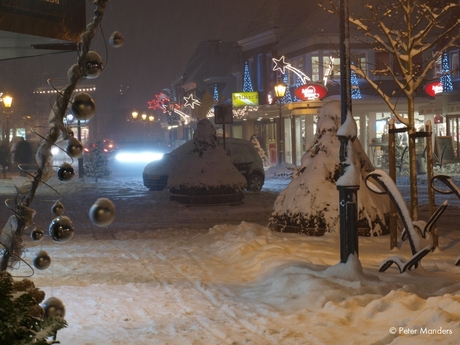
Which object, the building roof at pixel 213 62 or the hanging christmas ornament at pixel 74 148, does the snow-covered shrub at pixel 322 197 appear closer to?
the hanging christmas ornament at pixel 74 148

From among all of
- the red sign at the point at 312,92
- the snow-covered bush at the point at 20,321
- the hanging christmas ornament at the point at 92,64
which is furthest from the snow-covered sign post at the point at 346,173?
the red sign at the point at 312,92

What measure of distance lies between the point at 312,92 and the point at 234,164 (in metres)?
12.9

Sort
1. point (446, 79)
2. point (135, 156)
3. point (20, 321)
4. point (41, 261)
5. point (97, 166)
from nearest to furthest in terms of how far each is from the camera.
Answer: point (20, 321) → point (41, 261) → point (97, 166) → point (446, 79) → point (135, 156)

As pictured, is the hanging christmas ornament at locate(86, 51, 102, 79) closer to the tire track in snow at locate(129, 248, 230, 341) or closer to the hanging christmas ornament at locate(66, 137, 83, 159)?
the hanging christmas ornament at locate(66, 137, 83, 159)

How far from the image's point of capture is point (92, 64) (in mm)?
4961

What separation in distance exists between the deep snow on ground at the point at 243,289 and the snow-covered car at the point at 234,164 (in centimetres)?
986

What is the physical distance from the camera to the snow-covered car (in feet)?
76.0

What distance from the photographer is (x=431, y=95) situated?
36.1 m

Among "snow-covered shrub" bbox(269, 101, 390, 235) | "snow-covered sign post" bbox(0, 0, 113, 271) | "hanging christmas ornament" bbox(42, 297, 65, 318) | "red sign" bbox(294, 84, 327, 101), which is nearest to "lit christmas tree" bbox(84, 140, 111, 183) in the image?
"red sign" bbox(294, 84, 327, 101)

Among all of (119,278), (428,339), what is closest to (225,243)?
(119,278)

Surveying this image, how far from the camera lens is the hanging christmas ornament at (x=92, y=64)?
4.95 meters

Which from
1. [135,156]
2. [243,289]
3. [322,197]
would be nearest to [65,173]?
[243,289]

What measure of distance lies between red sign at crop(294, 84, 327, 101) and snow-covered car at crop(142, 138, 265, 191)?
11.7 metres

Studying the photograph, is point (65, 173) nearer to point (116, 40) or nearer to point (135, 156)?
point (116, 40)
